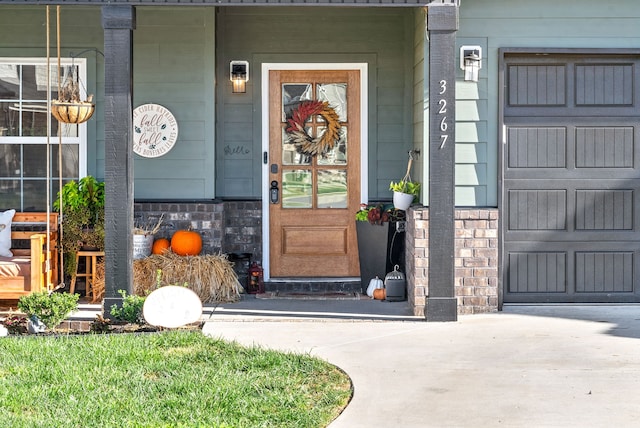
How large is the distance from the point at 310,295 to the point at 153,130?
2232mm

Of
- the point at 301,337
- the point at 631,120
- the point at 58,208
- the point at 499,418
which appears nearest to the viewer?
A: the point at 499,418

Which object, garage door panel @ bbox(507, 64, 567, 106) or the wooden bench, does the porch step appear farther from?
garage door panel @ bbox(507, 64, 567, 106)

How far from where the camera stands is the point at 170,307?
25.3 ft

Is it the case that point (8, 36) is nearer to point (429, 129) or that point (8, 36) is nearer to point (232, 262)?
point (232, 262)

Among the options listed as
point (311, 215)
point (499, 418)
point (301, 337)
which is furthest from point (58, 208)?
point (499, 418)

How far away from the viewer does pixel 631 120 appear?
29.6 feet

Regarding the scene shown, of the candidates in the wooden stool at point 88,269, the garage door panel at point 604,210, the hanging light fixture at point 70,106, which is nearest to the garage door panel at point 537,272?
the garage door panel at point 604,210

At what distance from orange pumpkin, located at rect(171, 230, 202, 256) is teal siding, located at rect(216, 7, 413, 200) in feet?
2.28

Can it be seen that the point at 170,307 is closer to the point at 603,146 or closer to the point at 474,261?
the point at 474,261

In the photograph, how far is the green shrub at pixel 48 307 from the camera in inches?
296

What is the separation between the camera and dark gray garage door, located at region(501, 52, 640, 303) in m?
8.98

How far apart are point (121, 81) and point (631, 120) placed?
4489mm

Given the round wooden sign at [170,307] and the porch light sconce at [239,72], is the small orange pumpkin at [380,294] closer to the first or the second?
the round wooden sign at [170,307]

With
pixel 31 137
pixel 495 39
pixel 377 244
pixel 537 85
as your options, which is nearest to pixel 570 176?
pixel 537 85
